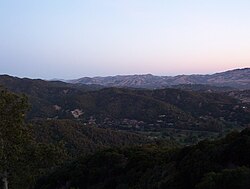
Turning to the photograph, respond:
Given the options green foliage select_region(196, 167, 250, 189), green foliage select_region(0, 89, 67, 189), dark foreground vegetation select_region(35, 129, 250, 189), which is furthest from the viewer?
green foliage select_region(0, 89, 67, 189)

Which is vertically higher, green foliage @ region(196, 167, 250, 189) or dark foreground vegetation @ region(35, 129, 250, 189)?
green foliage @ region(196, 167, 250, 189)

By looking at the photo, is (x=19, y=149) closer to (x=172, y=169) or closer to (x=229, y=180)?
(x=172, y=169)

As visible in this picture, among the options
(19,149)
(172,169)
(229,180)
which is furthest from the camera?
(172,169)

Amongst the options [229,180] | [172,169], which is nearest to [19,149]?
[172,169]

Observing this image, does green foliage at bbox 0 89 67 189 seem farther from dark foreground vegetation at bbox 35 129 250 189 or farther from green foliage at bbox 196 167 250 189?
green foliage at bbox 196 167 250 189

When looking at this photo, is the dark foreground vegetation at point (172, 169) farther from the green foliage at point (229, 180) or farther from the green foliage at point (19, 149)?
the green foliage at point (19, 149)

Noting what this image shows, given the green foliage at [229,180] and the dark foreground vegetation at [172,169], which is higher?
the green foliage at [229,180]

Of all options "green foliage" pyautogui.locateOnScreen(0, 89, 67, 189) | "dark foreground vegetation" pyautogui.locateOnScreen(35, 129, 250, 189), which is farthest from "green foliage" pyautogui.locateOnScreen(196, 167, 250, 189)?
"green foliage" pyautogui.locateOnScreen(0, 89, 67, 189)

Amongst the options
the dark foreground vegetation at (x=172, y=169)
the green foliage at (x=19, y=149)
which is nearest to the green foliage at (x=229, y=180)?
the dark foreground vegetation at (x=172, y=169)

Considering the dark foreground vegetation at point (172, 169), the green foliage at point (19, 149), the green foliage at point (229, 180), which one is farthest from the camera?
the green foliage at point (19, 149)

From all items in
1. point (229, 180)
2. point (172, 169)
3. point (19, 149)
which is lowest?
point (172, 169)

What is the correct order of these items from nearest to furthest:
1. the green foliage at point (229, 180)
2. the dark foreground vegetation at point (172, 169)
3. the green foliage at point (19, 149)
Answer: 1. the green foliage at point (229, 180)
2. the dark foreground vegetation at point (172, 169)
3. the green foliage at point (19, 149)

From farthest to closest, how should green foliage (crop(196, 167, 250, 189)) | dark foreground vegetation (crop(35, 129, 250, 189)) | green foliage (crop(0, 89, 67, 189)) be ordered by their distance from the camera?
green foliage (crop(0, 89, 67, 189)) → dark foreground vegetation (crop(35, 129, 250, 189)) → green foliage (crop(196, 167, 250, 189))
